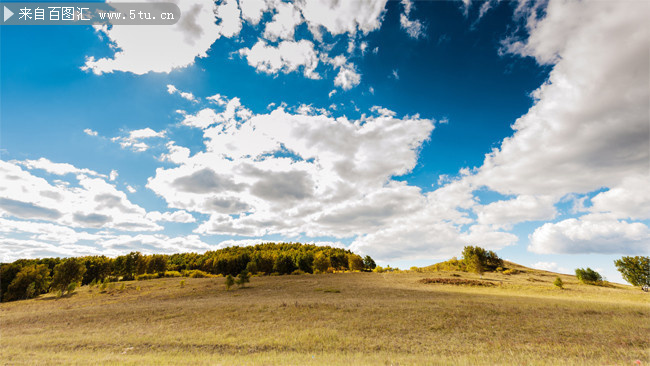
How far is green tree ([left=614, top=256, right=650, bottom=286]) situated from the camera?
80.9 metres

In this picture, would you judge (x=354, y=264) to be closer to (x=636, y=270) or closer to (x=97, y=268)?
(x=636, y=270)

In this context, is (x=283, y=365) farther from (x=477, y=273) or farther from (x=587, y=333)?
(x=477, y=273)

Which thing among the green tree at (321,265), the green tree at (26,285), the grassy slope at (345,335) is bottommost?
the green tree at (26,285)

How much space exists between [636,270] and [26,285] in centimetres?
17189

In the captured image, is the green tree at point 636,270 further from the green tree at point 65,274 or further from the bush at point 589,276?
the green tree at point 65,274

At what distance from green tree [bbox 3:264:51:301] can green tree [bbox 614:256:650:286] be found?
551 feet

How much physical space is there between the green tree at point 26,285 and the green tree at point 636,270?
16785cm

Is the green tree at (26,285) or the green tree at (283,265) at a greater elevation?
the green tree at (283,265)

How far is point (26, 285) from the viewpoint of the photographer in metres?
70.1

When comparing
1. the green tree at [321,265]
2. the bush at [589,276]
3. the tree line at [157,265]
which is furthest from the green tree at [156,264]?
the bush at [589,276]

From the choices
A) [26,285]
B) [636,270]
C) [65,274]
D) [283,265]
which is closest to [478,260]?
[636,270]

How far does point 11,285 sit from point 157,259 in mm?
Answer: 59152

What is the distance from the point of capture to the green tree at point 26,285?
67.8m

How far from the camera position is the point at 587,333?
64.6 ft
